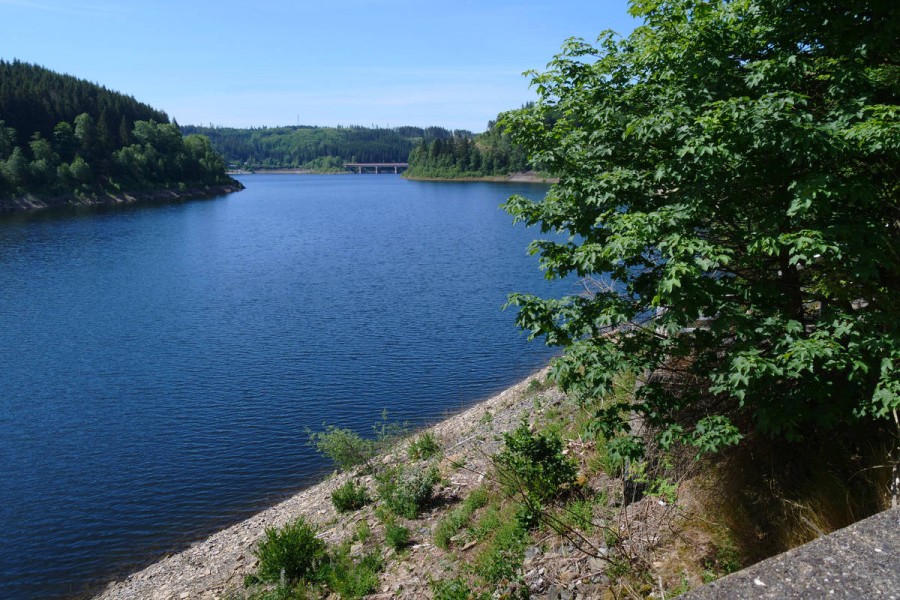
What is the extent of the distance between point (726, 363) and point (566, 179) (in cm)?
319

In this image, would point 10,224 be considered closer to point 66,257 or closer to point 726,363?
point 66,257

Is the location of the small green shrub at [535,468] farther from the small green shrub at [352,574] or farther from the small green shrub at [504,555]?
the small green shrub at [352,574]

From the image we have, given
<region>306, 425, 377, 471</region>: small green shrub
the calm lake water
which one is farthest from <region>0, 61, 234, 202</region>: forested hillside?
<region>306, 425, 377, 471</region>: small green shrub

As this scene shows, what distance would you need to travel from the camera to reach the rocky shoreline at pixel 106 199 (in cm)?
9295

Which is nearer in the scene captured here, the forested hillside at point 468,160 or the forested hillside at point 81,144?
the forested hillside at point 81,144

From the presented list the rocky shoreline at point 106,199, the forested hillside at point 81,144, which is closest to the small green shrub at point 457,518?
the rocky shoreline at point 106,199

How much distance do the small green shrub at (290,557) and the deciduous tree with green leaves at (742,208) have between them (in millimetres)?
6723

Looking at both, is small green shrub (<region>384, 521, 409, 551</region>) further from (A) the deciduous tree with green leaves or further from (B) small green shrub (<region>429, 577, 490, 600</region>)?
(A) the deciduous tree with green leaves

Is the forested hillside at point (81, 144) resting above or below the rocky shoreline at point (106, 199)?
above

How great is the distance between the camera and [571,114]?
9.25m

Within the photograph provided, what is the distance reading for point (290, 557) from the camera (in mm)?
11891

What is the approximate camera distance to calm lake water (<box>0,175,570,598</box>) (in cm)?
1730

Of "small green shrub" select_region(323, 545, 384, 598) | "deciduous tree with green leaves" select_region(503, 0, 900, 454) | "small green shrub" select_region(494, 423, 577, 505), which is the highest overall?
"deciduous tree with green leaves" select_region(503, 0, 900, 454)

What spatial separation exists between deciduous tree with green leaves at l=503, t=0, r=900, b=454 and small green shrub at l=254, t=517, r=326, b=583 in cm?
672
